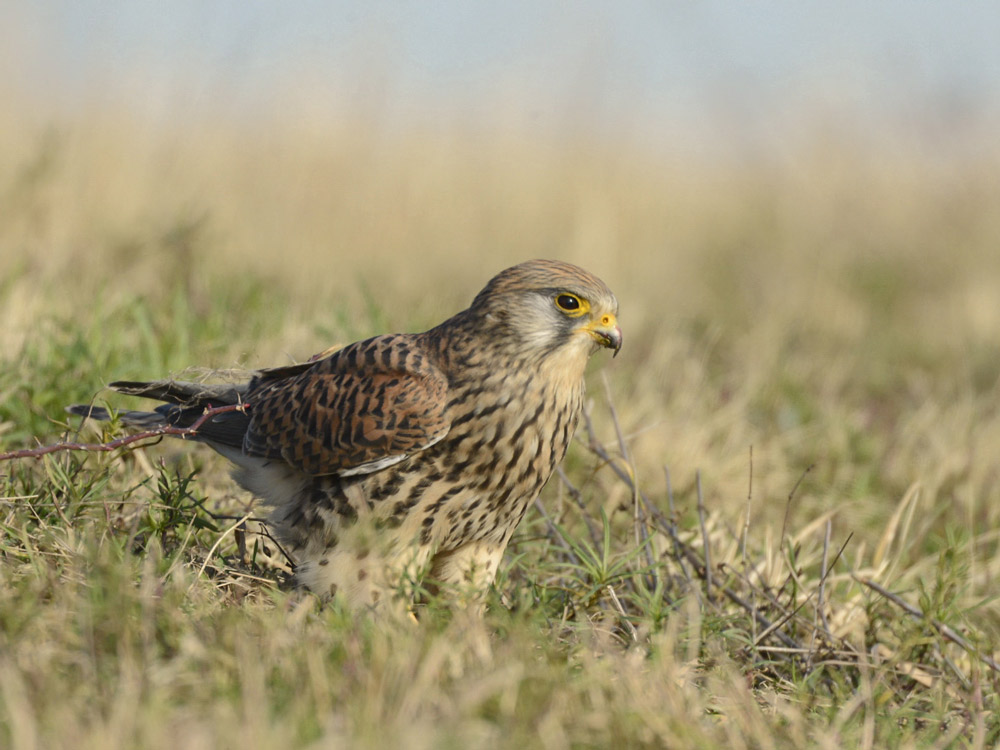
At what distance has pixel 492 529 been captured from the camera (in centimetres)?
285

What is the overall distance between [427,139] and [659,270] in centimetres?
200

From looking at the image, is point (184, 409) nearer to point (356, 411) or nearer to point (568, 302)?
point (356, 411)

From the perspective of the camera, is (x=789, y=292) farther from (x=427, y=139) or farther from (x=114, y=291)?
(x=114, y=291)

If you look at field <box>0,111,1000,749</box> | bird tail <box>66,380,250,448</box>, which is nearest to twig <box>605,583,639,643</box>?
field <box>0,111,1000,749</box>

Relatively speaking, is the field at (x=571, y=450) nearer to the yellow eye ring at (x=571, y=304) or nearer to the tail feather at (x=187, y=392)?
the tail feather at (x=187, y=392)

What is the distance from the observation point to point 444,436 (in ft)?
9.03

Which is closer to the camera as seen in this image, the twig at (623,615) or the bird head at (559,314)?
the twig at (623,615)

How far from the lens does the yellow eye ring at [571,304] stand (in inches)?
110

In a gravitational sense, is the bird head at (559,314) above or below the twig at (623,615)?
above

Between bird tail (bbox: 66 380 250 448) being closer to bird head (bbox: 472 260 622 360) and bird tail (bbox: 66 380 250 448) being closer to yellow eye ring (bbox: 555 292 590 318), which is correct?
bird head (bbox: 472 260 622 360)

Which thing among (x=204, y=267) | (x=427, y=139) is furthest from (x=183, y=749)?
(x=427, y=139)

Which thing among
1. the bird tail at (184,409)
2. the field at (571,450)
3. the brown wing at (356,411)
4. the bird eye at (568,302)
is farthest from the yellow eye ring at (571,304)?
the bird tail at (184,409)

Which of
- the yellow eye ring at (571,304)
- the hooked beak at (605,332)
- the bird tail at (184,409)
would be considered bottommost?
the bird tail at (184,409)

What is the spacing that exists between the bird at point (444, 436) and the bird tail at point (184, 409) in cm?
22
